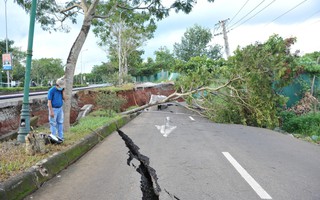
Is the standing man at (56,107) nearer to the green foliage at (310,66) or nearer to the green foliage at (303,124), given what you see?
the green foliage at (303,124)

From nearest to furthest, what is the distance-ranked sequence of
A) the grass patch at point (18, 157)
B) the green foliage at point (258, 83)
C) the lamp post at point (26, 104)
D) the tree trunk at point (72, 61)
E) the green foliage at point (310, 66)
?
1. the grass patch at point (18, 157)
2. the lamp post at point (26, 104)
3. the tree trunk at point (72, 61)
4. the green foliage at point (258, 83)
5. the green foliage at point (310, 66)

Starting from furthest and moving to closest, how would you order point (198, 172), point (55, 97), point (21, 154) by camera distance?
point (55, 97)
point (21, 154)
point (198, 172)

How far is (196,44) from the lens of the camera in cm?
5328

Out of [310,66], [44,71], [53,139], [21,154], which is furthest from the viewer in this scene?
[44,71]

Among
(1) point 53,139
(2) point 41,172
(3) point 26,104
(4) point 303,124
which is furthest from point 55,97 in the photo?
(4) point 303,124

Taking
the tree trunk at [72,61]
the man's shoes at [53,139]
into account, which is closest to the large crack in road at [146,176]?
the man's shoes at [53,139]

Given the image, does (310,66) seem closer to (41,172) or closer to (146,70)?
(41,172)

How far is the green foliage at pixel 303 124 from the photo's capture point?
1238 cm

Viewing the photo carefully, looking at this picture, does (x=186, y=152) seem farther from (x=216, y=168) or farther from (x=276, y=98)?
(x=276, y=98)

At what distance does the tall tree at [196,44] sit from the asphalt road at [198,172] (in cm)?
4579

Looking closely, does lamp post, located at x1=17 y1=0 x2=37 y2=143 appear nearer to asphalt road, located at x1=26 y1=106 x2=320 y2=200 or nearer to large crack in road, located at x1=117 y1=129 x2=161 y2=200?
asphalt road, located at x1=26 y1=106 x2=320 y2=200

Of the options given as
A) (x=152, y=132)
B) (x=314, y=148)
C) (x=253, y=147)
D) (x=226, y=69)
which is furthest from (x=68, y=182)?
(x=226, y=69)

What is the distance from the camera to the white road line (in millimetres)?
4148

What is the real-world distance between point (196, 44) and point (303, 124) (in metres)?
41.6
